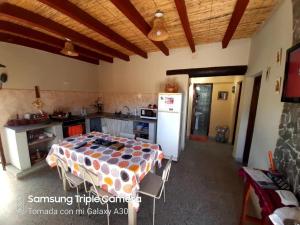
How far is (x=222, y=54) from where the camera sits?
3049mm

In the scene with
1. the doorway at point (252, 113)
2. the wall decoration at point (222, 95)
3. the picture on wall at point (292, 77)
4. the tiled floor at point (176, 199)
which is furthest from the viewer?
the wall decoration at point (222, 95)

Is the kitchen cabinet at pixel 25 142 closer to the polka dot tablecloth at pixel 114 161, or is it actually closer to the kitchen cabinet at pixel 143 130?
the polka dot tablecloth at pixel 114 161

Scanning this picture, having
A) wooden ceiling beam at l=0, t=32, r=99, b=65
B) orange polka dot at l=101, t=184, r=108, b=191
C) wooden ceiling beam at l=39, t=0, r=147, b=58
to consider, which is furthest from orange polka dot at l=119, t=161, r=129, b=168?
wooden ceiling beam at l=0, t=32, r=99, b=65

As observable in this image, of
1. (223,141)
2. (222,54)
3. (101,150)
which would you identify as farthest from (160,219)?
(223,141)

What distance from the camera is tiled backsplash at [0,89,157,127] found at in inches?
104

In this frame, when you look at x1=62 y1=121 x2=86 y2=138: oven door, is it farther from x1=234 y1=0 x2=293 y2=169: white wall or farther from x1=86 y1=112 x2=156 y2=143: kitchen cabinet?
x1=234 y1=0 x2=293 y2=169: white wall

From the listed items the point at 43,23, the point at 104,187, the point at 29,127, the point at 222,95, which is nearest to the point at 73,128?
the point at 29,127

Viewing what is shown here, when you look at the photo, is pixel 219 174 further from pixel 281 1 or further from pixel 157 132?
pixel 281 1

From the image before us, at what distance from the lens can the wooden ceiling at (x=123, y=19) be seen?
172 cm

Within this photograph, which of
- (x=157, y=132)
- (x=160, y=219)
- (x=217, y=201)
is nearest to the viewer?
(x=160, y=219)

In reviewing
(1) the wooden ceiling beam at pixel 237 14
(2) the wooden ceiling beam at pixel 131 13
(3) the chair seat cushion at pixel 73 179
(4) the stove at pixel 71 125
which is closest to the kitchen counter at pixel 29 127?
(4) the stove at pixel 71 125

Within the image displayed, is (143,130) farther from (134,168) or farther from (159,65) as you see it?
(134,168)

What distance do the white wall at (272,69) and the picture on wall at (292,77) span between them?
0.19 m

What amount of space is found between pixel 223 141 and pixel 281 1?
3734 millimetres
